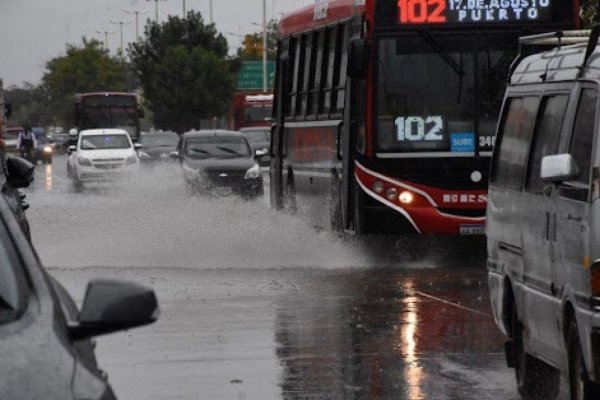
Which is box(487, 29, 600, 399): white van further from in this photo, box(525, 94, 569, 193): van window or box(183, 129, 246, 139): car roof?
box(183, 129, 246, 139): car roof

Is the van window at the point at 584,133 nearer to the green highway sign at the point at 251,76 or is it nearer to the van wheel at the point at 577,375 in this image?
the van wheel at the point at 577,375

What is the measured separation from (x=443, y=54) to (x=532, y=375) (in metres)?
10.8

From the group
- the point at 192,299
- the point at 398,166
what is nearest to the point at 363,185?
the point at 398,166

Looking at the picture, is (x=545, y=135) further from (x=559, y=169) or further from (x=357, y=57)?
(x=357, y=57)

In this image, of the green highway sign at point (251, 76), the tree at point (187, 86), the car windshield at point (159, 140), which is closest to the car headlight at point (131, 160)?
the car windshield at point (159, 140)

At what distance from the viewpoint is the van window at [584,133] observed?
9391mm

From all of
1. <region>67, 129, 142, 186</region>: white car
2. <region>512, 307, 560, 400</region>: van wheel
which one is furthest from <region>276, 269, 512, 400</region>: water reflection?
<region>67, 129, 142, 186</region>: white car

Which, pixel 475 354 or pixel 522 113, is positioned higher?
pixel 522 113

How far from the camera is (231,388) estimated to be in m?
11.5

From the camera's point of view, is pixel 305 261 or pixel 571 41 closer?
pixel 571 41

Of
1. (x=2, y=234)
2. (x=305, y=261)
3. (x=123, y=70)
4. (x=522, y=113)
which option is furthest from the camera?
(x=123, y=70)

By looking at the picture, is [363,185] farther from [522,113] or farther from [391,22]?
[522,113]

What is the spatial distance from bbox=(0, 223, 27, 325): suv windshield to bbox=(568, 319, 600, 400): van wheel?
12.2ft

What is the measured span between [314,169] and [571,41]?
39.5 ft
